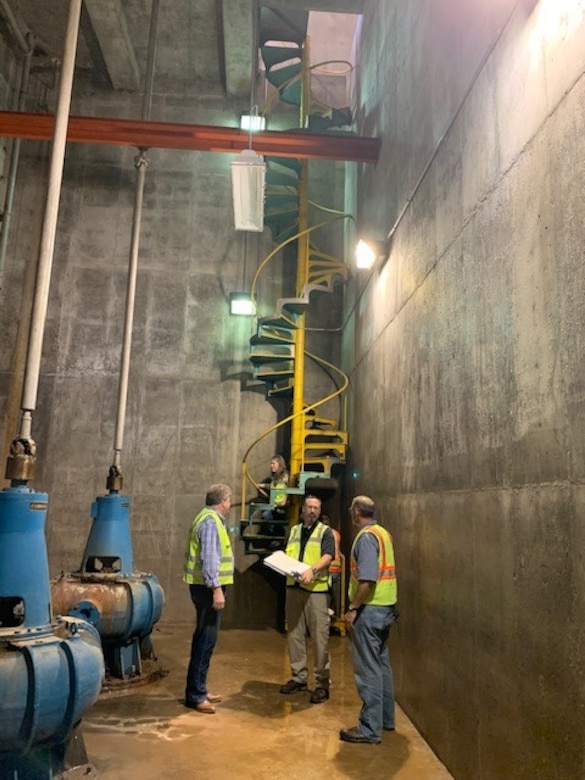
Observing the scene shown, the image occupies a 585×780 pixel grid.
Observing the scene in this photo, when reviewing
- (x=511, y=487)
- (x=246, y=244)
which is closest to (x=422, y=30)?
(x=511, y=487)

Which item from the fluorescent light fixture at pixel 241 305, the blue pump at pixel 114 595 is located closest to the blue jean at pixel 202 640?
the blue pump at pixel 114 595

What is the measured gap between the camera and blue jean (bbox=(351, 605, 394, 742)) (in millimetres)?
4160

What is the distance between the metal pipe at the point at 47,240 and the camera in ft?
11.3

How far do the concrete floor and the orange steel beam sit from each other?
590 centimetres

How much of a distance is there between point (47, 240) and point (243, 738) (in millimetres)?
Result: 3646

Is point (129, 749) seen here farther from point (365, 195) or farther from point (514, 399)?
point (365, 195)

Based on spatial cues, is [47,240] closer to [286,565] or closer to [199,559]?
[199,559]

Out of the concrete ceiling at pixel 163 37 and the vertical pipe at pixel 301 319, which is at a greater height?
the concrete ceiling at pixel 163 37

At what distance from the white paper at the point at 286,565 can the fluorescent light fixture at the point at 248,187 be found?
404 centimetres

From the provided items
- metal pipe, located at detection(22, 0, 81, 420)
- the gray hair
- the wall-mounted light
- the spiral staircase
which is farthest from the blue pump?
the wall-mounted light

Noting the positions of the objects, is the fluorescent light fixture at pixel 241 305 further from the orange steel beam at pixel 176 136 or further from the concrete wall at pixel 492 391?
the concrete wall at pixel 492 391

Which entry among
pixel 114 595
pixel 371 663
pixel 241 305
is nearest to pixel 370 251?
pixel 241 305

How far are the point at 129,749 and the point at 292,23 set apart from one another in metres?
10.4

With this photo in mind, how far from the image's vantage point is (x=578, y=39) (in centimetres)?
244
